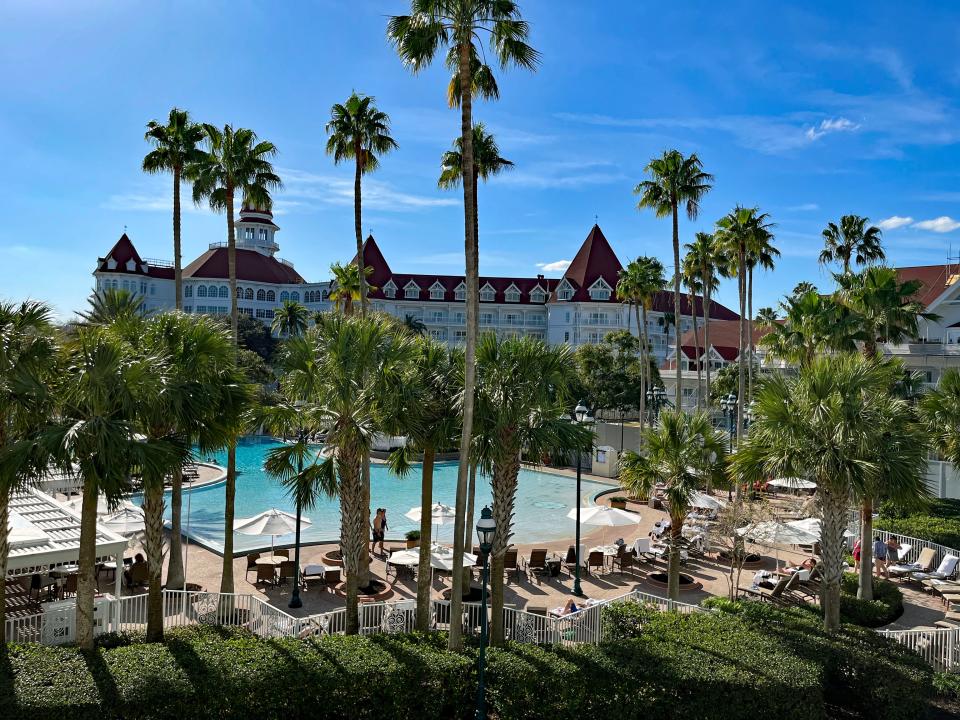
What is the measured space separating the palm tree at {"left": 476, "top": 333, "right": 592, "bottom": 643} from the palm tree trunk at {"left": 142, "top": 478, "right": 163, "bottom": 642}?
5.91 metres

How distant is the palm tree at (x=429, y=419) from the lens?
13.8 m

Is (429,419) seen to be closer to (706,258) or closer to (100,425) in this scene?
(100,425)

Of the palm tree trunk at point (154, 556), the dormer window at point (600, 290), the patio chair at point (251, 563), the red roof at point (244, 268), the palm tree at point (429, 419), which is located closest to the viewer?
the palm tree trunk at point (154, 556)

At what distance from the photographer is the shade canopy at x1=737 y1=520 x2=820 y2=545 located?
1917cm

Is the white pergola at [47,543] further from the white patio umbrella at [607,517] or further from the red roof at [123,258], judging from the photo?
the red roof at [123,258]

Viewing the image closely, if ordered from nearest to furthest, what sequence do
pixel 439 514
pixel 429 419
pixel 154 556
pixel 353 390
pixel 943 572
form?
pixel 154 556 < pixel 353 390 < pixel 429 419 < pixel 943 572 < pixel 439 514

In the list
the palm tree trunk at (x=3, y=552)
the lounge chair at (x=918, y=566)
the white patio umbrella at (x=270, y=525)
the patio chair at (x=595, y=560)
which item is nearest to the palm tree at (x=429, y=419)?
the white patio umbrella at (x=270, y=525)

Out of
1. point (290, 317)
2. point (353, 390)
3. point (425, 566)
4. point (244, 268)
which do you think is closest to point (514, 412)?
point (353, 390)

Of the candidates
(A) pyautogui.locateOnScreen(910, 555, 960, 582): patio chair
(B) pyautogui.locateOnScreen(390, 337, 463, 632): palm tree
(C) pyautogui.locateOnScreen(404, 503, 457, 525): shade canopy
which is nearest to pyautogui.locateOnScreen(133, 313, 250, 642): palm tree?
(B) pyautogui.locateOnScreen(390, 337, 463, 632): palm tree

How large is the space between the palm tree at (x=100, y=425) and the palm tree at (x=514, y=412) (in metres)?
5.62

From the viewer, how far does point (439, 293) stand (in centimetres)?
9069

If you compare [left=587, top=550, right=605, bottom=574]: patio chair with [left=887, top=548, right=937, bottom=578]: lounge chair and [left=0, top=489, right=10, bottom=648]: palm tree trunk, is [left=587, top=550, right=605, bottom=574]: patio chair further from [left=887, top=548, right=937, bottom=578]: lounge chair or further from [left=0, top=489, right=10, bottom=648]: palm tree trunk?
[left=0, top=489, right=10, bottom=648]: palm tree trunk

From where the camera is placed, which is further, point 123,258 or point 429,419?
point 123,258

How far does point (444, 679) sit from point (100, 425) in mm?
6706
